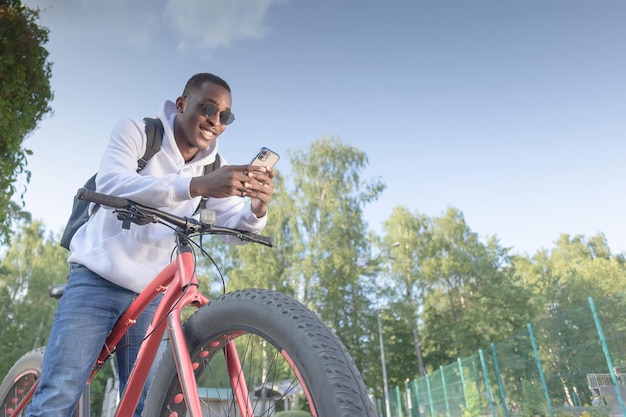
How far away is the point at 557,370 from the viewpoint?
8.67m

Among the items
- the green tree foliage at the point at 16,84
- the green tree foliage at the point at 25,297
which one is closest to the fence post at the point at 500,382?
the green tree foliage at the point at 16,84

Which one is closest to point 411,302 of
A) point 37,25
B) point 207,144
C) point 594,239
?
point 594,239

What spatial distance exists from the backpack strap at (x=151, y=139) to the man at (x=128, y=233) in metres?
0.02

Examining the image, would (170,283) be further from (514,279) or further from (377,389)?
(514,279)

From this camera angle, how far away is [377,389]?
1118 inches

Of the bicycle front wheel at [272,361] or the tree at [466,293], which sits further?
the tree at [466,293]

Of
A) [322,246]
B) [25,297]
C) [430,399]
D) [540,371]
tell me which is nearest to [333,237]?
[322,246]

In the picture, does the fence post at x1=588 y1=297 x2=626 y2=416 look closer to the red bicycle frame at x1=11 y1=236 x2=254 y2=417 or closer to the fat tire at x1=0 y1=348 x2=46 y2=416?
the red bicycle frame at x1=11 y1=236 x2=254 y2=417

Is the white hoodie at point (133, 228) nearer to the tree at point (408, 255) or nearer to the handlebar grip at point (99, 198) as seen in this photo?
the handlebar grip at point (99, 198)

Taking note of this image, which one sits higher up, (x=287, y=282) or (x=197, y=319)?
(x=287, y=282)

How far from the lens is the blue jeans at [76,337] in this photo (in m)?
1.58

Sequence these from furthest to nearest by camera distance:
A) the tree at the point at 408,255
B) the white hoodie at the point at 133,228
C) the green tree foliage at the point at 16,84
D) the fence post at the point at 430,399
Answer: the tree at the point at 408,255, the fence post at the point at 430,399, the green tree foliage at the point at 16,84, the white hoodie at the point at 133,228

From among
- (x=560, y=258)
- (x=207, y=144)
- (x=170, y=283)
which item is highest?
(x=560, y=258)

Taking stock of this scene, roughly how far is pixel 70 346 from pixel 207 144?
93cm
